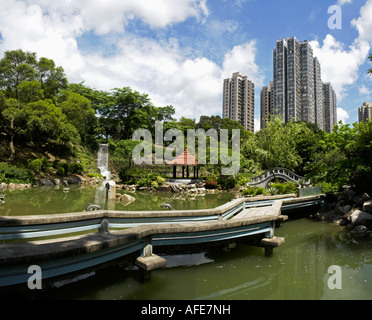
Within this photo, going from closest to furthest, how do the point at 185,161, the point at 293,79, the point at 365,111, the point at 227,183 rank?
the point at 227,183 → the point at 185,161 → the point at 365,111 → the point at 293,79

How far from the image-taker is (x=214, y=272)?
4.29 metres

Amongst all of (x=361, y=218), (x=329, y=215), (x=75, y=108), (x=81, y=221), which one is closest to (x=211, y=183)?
(x=329, y=215)

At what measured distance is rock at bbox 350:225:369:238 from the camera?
24.6 feet

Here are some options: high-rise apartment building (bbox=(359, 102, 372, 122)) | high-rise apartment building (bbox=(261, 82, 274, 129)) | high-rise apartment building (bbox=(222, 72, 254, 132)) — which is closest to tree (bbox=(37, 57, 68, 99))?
high-rise apartment building (bbox=(222, 72, 254, 132))

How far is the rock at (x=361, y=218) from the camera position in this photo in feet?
26.2

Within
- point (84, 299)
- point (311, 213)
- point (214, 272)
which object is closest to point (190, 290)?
point (214, 272)

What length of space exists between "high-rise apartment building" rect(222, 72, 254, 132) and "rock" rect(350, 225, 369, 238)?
6808 centimetres

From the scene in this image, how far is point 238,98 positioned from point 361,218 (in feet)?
229

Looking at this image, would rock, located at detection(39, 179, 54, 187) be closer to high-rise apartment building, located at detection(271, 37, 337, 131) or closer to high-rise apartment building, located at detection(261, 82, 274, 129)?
high-rise apartment building, located at detection(271, 37, 337, 131)

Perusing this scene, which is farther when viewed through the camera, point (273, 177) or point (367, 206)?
point (273, 177)

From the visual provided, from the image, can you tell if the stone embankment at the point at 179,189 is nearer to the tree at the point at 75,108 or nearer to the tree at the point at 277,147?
the tree at the point at 277,147

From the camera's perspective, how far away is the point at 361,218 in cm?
805

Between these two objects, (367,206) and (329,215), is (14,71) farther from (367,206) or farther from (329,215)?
(367,206)
